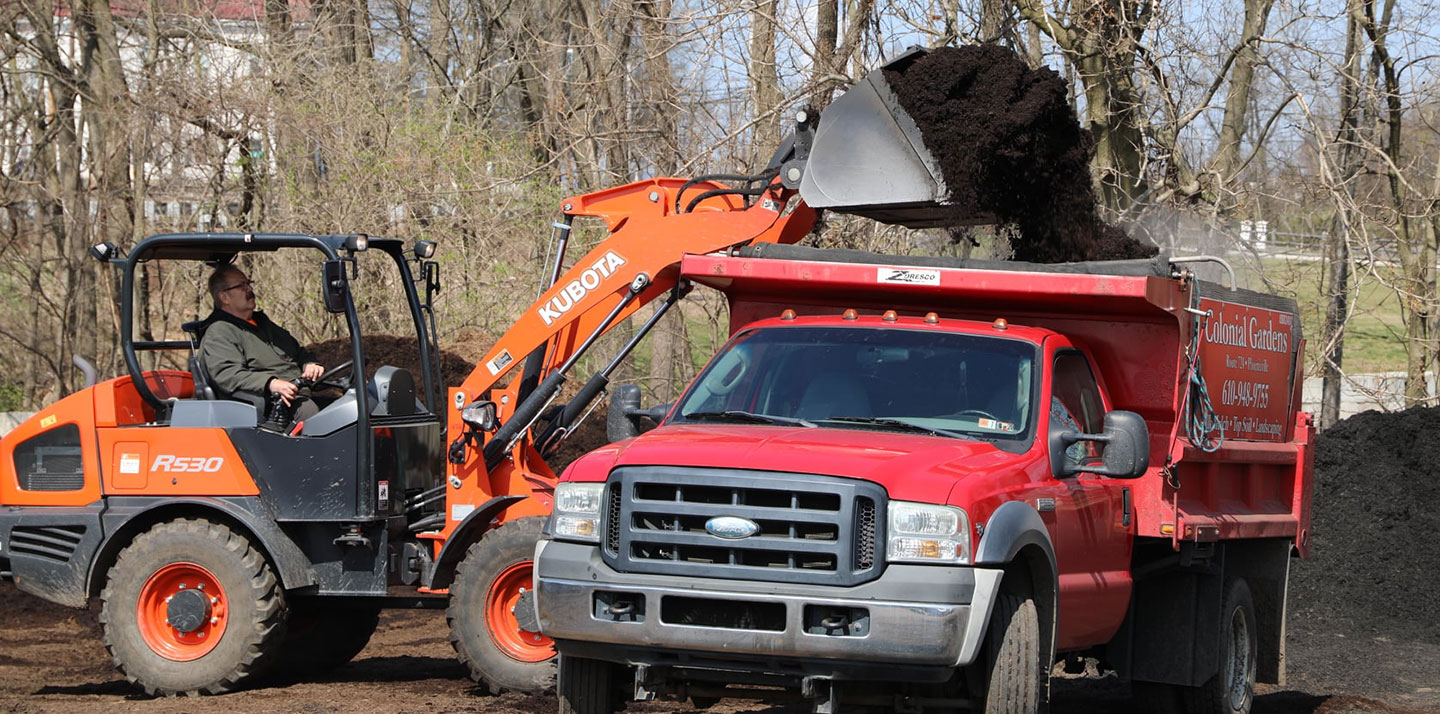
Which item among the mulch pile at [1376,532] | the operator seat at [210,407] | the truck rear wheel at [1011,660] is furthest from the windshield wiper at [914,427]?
the mulch pile at [1376,532]

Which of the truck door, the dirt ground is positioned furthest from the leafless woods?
the truck door

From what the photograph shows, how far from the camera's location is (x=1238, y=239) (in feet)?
55.8

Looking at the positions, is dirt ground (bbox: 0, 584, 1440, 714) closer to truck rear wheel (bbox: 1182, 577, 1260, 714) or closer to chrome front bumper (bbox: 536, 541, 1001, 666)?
truck rear wheel (bbox: 1182, 577, 1260, 714)

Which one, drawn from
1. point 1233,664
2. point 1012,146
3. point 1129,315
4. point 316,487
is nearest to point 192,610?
point 316,487

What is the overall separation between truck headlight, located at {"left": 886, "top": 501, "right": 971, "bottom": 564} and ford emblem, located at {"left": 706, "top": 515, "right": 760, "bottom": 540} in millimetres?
522

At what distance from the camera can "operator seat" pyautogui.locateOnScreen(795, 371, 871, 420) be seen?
23.6 feet

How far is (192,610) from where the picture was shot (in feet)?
30.8

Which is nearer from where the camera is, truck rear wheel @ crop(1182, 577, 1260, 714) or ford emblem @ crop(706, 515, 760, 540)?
ford emblem @ crop(706, 515, 760, 540)

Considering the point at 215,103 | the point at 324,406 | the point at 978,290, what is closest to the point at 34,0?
the point at 215,103

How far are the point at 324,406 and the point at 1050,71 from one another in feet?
16.5

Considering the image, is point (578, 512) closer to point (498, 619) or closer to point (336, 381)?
point (498, 619)

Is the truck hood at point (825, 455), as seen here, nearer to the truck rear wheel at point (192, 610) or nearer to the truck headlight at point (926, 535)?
the truck headlight at point (926, 535)

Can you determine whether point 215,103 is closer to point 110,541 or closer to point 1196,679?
point 110,541

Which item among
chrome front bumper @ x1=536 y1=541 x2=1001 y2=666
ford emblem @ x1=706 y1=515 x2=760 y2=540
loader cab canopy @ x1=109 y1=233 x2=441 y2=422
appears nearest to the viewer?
chrome front bumper @ x1=536 y1=541 x2=1001 y2=666
